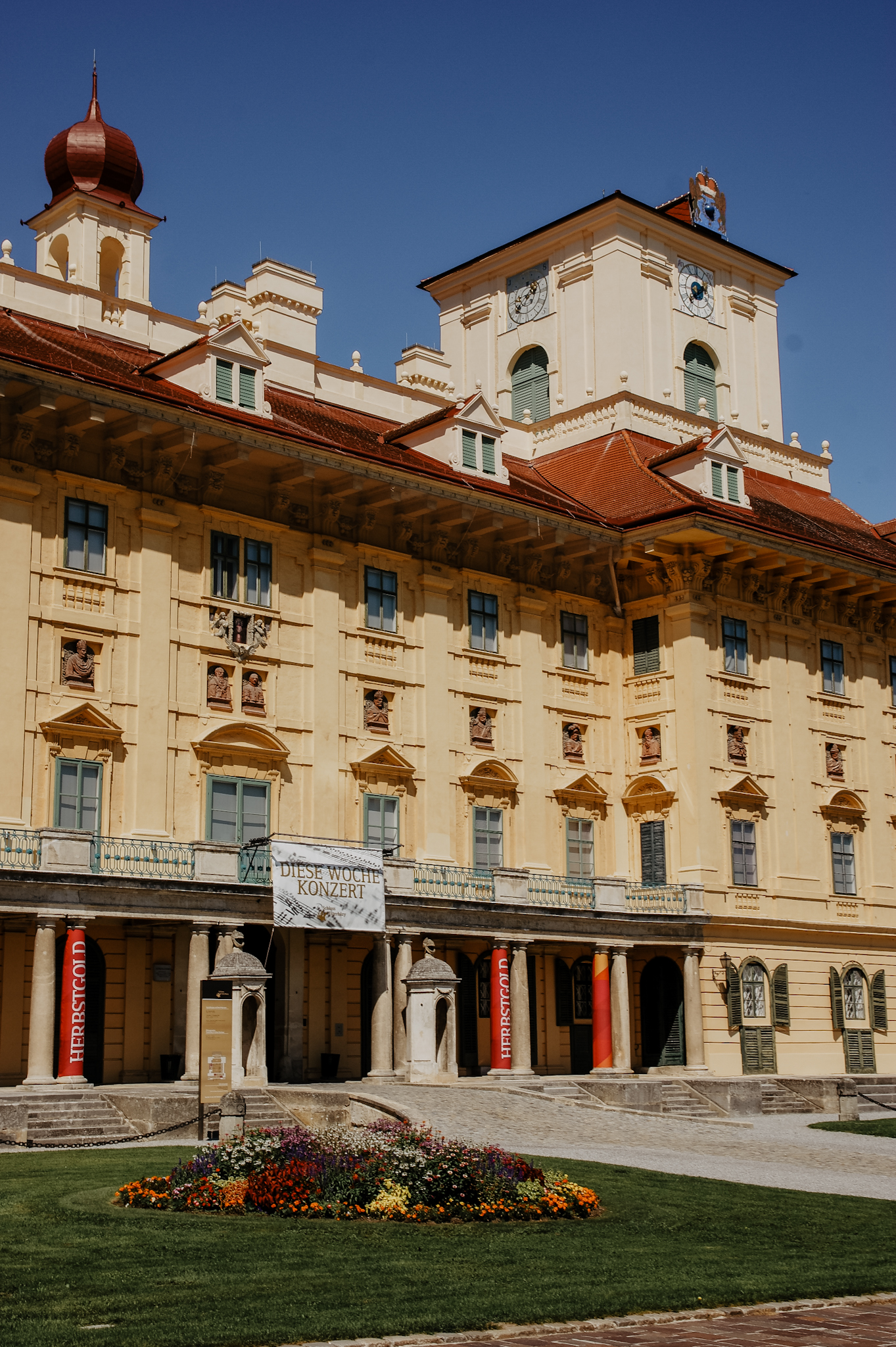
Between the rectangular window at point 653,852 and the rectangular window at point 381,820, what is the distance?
7733 millimetres

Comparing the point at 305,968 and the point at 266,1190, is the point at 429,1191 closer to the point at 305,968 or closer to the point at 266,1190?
the point at 266,1190

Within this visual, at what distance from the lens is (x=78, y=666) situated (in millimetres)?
32344

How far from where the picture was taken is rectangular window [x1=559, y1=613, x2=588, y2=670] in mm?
41844

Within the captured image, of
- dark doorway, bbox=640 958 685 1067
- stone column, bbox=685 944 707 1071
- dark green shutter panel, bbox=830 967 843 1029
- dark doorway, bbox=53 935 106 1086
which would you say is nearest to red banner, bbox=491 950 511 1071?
stone column, bbox=685 944 707 1071

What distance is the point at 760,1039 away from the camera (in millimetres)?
40500

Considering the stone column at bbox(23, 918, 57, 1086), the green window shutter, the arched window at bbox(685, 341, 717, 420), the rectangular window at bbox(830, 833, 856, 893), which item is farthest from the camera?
the arched window at bbox(685, 341, 717, 420)

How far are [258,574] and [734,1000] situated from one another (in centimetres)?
1587

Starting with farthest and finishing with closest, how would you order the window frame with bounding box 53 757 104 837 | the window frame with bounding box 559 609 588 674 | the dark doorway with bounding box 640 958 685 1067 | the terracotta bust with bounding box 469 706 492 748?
the window frame with bounding box 559 609 588 674 → the dark doorway with bounding box 640 958 685 1067 → the terracotta bust with bounding box 469 706 492 748 → the window frame with bounding box 53 757 104 837

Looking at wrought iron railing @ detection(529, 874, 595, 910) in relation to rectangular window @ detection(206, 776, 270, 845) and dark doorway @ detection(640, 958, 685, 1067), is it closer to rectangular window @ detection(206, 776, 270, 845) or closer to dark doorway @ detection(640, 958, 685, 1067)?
dark doorway @ detection(640, 958, 685, 1067)

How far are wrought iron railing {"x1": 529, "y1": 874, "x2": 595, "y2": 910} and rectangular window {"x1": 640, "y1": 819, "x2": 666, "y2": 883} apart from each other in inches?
127

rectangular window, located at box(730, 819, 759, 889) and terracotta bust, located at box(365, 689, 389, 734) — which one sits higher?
terracotta bust, located at box(365, 689, 389, 734)

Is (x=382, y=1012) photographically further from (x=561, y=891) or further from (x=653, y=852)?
(x=653, y=852)

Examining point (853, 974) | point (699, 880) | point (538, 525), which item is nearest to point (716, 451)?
point (538, 525)

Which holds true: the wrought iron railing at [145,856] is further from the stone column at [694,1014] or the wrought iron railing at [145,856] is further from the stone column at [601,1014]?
the stone column at [694,1014]
